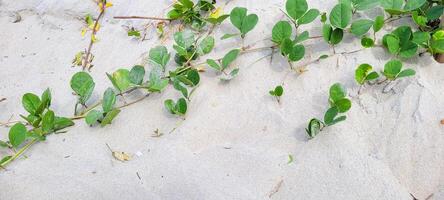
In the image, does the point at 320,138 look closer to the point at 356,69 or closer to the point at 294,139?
the point at 294,139

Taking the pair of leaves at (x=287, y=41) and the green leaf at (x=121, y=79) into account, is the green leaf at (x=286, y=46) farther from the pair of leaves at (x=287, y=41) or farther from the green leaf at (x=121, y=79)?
the green leaf at (x=121, y=79)

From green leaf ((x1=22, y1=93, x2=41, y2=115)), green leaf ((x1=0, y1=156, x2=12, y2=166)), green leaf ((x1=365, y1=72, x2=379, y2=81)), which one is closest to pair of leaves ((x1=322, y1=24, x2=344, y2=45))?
green leaf ((x1=365, y1=72, x2=379, y2=81))

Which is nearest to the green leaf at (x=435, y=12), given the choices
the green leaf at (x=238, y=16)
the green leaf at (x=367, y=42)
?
the green leaf at (x=367, y=42)

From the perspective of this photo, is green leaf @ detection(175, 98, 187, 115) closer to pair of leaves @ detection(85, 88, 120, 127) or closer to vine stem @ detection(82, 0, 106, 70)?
pair of leaves @ detection(85, 88, 120, 127)

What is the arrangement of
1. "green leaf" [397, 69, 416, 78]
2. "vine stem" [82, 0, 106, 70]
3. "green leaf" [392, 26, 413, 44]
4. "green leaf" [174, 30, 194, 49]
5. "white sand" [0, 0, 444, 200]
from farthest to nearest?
"vine stem" [82, 0, 106, 70] → "green leaf" [174, 30, 194, 49] → "green leaf" [392, 26, 413, 44] → "green leaf" [397, 69, 416, 78] → "white sand" [0, 0, 444, 200]

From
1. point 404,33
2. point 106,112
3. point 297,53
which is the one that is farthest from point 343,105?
point 106,112

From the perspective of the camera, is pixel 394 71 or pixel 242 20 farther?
pixel 242 20

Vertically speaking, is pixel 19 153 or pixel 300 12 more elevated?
pixel 300 12

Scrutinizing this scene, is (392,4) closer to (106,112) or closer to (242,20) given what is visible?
(242,20)

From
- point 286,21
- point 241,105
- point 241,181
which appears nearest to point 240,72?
point 241,105
